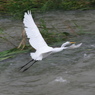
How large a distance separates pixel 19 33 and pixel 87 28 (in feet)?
4.61

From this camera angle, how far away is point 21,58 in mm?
5344

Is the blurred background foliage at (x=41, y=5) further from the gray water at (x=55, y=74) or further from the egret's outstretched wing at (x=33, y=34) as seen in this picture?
the egret's outstretched wing at (x=33, y=34)

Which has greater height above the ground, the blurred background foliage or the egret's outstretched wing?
the egret's outstretched wing

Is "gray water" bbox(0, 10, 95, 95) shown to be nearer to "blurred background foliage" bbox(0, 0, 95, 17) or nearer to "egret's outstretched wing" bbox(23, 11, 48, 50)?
"egret's outstretched wing" bbox(23, 11, 48, 50)

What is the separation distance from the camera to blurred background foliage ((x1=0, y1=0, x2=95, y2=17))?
290 inches

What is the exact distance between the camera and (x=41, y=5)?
300 inches

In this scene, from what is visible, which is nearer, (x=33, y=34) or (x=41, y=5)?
(x=33, y=34)

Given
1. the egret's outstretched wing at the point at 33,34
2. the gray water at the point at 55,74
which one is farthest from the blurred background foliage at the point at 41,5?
the egret's outstretched wing at the point at 33,34

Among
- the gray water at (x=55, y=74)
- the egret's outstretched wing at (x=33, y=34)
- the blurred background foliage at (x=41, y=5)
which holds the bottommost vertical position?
the gray water at (x=55, y=74)

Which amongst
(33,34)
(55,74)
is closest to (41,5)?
(33,34)

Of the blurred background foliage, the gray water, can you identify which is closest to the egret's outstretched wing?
the gray water

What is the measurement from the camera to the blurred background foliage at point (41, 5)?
24.2ft

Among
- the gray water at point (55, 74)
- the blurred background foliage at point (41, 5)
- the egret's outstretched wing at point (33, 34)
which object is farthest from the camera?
the blurred background foliage at point (41, 5)

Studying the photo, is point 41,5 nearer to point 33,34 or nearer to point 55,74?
point 33,34
